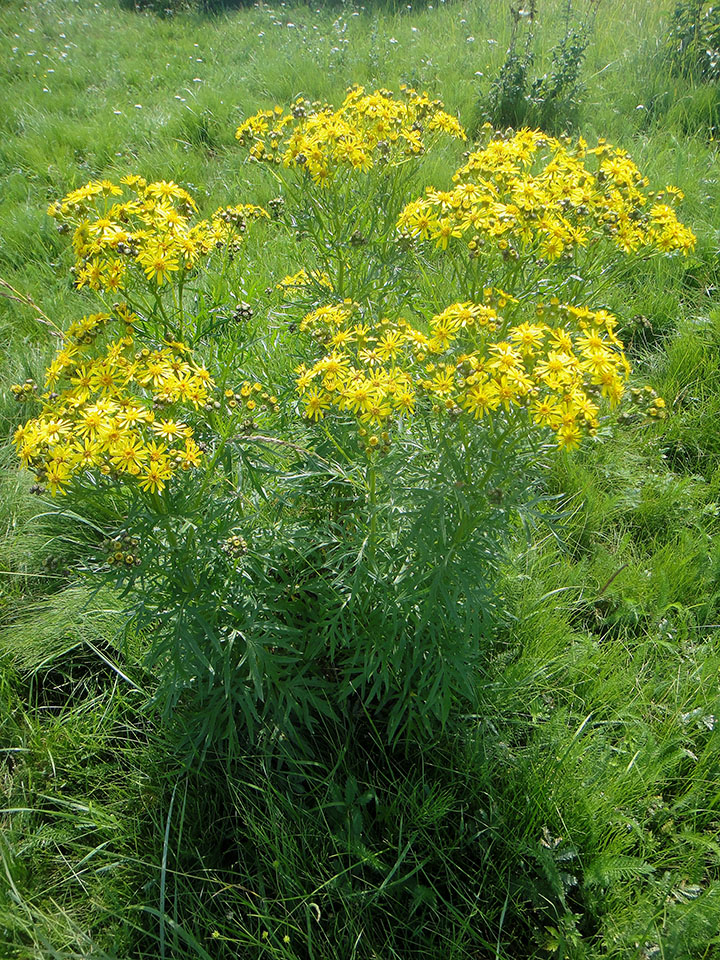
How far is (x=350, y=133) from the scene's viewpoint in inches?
90.6

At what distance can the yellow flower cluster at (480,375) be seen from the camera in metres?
1.58

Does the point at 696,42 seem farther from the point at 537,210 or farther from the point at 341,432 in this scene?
the point at 341,432

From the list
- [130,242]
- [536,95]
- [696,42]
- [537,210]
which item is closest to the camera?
[130,242]

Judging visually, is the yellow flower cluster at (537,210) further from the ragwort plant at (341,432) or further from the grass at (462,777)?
the grass at (462,777)

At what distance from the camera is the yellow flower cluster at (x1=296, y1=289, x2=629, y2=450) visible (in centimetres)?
158

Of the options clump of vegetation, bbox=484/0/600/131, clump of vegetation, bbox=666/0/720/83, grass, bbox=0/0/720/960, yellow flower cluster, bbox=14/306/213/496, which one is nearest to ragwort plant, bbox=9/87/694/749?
yellow flower cluster, bbox=14/306/213/496

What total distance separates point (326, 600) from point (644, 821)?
3.93ft

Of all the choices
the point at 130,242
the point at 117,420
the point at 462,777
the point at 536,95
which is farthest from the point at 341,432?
the point at 536,95

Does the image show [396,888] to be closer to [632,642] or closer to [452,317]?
[632,642]

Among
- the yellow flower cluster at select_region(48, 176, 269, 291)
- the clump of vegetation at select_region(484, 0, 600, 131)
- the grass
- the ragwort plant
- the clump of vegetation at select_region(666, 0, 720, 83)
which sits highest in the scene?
the clump of vegetation at select_region(666, 0, 720, 83)

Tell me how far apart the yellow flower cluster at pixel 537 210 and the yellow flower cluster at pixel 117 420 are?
0.89 metres

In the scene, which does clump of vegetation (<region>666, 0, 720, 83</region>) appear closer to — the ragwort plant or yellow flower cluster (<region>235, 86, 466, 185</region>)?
yellow flower cluster (<region>235, 86, 466, 185</region>)

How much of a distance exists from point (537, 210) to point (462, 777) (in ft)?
5.88

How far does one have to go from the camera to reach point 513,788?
2.15m
